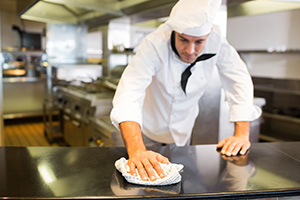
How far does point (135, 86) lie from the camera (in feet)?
4.56

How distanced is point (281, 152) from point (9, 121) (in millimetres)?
4878

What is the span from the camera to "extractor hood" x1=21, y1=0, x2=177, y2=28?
7.17ft

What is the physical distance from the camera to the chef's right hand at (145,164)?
924 mm

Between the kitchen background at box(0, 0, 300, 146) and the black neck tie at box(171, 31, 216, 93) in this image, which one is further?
the kitchen background at box(0, 0, 300, 146)

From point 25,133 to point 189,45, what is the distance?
393cm

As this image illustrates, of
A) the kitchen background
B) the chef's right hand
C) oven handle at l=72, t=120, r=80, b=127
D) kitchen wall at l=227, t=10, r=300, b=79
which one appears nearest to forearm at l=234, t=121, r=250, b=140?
the chef's right hand

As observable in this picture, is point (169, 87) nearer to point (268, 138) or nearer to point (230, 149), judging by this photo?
point (230, 149)

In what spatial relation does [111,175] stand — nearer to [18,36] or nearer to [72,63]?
[72,63]

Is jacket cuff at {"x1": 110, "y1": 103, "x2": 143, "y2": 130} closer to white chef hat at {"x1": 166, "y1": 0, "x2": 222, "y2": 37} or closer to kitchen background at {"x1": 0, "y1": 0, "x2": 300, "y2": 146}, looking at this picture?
white chef hat at {"x1": 166, "y1": 0, "x2": 222, "y2": 37}

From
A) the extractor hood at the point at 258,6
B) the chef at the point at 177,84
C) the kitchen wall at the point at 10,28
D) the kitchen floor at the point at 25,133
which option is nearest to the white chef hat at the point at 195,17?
the chef at the point at 177,84

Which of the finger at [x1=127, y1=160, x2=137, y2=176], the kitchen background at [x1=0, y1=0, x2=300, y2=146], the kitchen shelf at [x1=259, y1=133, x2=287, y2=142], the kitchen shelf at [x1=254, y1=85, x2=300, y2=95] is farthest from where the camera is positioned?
the kitchen shelf at [x1=259, y1=133, x2=287, y2=142]

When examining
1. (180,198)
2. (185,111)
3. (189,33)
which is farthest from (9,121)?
(180,198)

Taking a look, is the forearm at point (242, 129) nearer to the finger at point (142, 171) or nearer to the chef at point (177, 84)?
the chef at point (177, 84)

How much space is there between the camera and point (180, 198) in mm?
826
